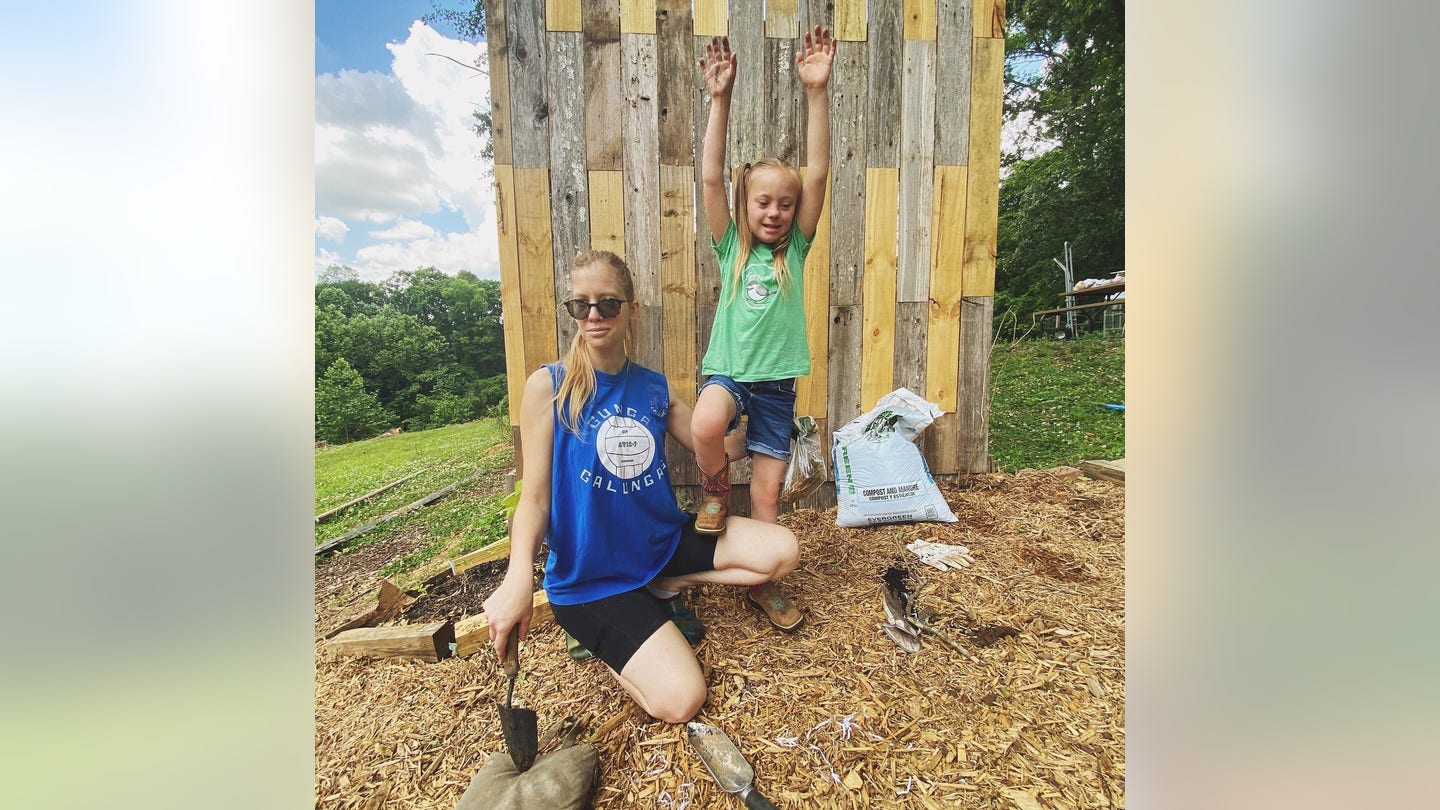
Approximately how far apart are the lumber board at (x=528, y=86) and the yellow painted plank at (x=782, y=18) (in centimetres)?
108

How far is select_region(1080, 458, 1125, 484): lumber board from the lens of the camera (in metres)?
2.85

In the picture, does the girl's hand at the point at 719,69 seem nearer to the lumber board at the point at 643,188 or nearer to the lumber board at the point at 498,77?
the lumber board at the point at 643,188

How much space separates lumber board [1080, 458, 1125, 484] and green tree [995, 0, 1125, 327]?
148 inches

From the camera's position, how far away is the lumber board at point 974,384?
2.79 meters

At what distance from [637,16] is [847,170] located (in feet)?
4.08

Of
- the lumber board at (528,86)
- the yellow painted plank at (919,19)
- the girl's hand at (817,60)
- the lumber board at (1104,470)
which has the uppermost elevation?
the yellow painted plank at (919,19)

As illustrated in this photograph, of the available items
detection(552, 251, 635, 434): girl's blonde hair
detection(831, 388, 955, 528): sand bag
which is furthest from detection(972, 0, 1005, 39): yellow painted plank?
detection(552, 251, 635, 434): girl's blonde hair

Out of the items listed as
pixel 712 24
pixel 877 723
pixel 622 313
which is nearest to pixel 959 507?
pixel 877 723

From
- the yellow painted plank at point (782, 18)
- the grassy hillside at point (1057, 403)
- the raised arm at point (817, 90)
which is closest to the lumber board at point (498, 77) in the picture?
the yellow painted plank at point (782, 18)

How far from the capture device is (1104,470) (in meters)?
2.92

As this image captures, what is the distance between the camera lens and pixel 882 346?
2.73 m
